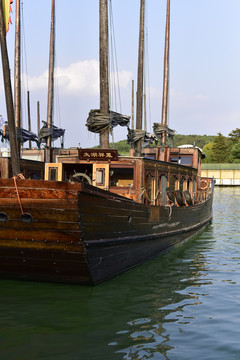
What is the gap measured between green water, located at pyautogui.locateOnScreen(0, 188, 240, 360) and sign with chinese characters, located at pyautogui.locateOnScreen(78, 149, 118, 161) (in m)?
3.11

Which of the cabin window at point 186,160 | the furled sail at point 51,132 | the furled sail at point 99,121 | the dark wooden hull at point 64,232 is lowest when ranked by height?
the dark wooden hull at point 64,232

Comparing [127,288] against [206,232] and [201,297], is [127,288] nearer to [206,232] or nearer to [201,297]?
[201,297]

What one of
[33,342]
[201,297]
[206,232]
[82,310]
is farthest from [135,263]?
[206,232]

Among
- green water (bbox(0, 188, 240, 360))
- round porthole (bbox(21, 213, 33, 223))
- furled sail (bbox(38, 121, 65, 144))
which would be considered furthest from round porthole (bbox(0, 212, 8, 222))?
furled sail (bbox(38, 121, 65, 144))

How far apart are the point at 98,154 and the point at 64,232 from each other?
3.84 metres

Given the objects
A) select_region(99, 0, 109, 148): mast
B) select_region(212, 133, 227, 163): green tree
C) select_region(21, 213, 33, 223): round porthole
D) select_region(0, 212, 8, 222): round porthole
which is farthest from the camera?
select_region(212, 133, 227, 163): green tree

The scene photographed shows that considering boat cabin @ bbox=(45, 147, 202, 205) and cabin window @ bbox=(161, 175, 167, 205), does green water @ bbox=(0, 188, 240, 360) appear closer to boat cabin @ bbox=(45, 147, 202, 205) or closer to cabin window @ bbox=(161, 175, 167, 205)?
boat cabin @ bbox=(45, 147, 202, 205)

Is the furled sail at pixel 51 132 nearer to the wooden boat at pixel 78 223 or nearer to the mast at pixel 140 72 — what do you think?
the mast at pixel 140 72

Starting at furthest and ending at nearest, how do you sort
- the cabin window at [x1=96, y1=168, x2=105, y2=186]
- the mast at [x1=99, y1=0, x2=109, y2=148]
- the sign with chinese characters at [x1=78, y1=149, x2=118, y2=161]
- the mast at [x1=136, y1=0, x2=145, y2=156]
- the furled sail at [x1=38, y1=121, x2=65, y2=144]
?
the furled sail at [x1=38, y1=121, x2=65, y2=144]
the mast at [x1=136, y1=0, x2=145, y2=156]
the mast at [x1=99, y1=0, x2=109, y2=148]
the sign with chinese characters at [x1=78, y1=149, x2=118, y2=161]
the cabin window at [x1=96, y1=168, x2=105, y2=186]

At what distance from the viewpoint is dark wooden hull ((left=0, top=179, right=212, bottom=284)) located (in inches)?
350

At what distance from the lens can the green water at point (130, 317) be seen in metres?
6.62

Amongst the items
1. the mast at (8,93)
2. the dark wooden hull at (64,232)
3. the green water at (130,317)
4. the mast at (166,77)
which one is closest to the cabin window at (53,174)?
the dark wooden hull at (64,232)

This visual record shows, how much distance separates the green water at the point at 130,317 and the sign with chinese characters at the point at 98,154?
311cm

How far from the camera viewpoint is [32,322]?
25.4 ft
